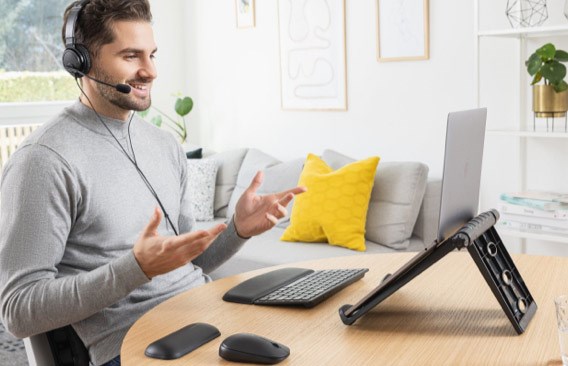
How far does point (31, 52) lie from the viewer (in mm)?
4766

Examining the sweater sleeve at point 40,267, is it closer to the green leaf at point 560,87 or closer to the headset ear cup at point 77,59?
the headset ear cup at point 77,59

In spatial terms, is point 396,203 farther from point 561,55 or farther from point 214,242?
point 214,242

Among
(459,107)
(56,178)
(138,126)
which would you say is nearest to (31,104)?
(459,107)

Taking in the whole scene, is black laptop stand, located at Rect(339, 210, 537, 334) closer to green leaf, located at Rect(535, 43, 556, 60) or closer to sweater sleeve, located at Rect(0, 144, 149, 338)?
sweater sleeve, located at Rect(0, 144, 149, 338)

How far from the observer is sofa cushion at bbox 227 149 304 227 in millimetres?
3816

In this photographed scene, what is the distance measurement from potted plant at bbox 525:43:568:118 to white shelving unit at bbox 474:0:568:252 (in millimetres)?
79

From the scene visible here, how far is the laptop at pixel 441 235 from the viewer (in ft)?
4.17

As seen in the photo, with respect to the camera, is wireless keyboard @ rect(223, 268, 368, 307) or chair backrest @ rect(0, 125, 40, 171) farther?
chair backrest @ rect(0, 125, 40, 171)

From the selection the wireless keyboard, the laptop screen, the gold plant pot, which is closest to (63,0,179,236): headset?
the wireless keyboard

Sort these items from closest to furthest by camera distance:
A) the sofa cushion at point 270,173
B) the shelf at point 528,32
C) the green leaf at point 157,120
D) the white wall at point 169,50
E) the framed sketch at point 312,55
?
the shelf at point 528,32, the sofa cushion at point 270,173, the framed sketch at point 312,55, the green leaf at point 157,120, the white wall at point 169,50

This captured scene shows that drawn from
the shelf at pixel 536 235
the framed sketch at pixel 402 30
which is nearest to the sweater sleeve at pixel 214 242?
the shelf at pixel 536 235

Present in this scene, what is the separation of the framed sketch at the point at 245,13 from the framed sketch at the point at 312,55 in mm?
251

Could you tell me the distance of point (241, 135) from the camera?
468cm

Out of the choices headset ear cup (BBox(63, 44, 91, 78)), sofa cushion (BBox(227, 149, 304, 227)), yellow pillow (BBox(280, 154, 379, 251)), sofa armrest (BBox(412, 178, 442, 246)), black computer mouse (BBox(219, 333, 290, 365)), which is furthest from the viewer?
sofa cushion (BBox(227, 149, 304, 227))
